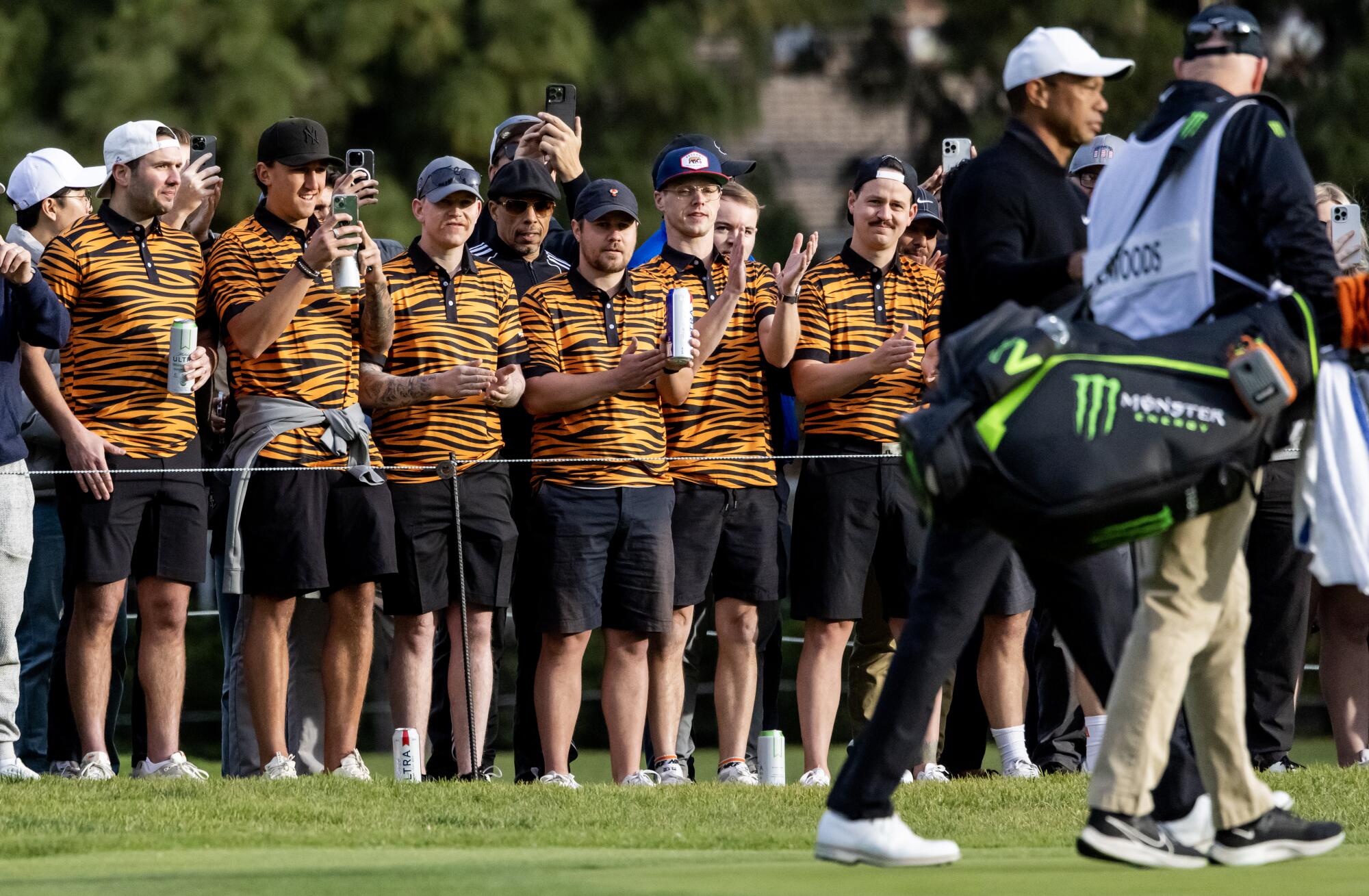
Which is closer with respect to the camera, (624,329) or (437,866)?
(437,866)

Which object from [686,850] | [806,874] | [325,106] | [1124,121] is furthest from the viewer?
[1124,121]

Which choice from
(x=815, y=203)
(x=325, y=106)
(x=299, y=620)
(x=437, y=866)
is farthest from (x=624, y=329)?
(x=815, y=203)

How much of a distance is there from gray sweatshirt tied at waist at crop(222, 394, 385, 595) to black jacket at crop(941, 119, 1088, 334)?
3155 millimetres

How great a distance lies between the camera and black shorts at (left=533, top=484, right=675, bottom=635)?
8.64 meters

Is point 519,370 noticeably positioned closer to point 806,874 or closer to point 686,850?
point 686,850

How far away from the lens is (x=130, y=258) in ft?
28.1

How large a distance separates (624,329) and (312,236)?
131 cm

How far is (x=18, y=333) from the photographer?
8312mm

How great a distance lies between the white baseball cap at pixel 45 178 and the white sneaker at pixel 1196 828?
5.48m

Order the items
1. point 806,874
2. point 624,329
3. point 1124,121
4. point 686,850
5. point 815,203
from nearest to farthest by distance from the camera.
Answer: point 806,874 < point 686,850 < point 624,329 < point 1124,121 < point 815,203

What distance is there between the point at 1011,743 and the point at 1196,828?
10.5 ft

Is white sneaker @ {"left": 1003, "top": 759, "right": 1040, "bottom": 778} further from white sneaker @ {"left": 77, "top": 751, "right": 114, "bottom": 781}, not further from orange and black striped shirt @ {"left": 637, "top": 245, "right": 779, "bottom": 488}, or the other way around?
white sneaker @ {"left": 77, "top": 751, "right": 114, "bottom": 781}

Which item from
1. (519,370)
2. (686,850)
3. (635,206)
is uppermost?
(635,206)

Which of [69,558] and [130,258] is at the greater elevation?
[130,258]
